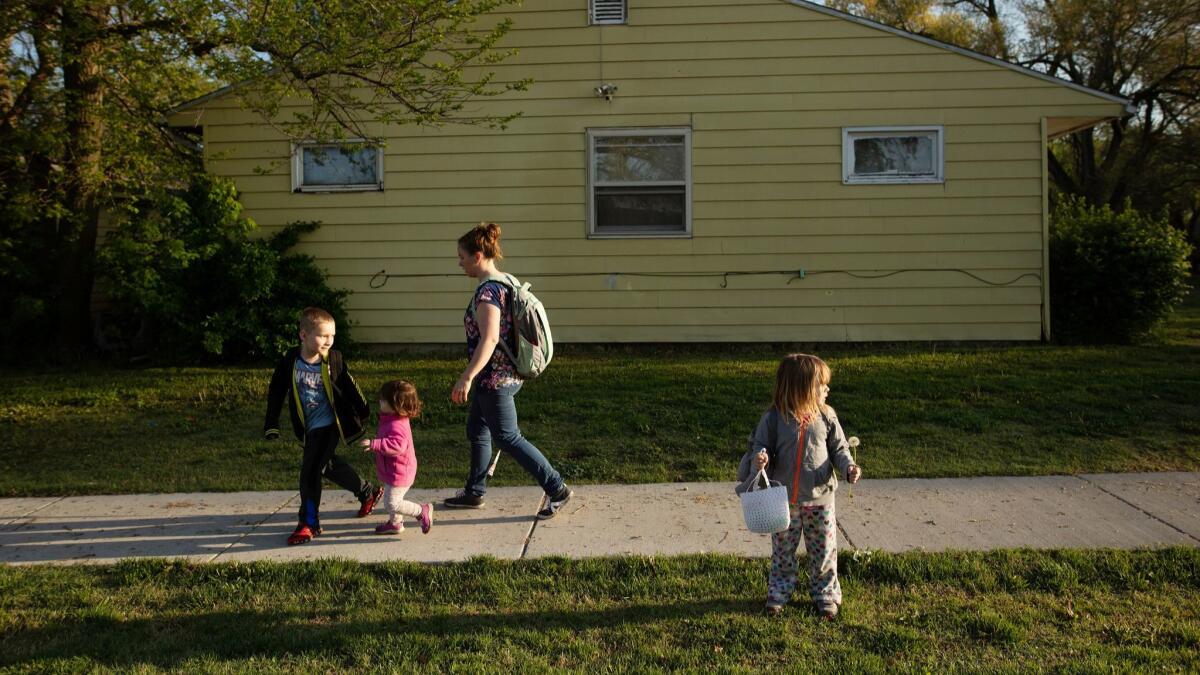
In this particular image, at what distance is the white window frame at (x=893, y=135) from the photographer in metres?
11.1

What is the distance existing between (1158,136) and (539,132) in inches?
888

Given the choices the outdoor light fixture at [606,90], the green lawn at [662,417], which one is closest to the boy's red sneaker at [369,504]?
the green lawn at [662,417]

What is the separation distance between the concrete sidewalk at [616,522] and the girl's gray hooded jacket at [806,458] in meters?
0.91

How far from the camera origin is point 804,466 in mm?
4148

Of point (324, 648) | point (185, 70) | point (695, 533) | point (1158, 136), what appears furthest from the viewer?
point (1158, 136)

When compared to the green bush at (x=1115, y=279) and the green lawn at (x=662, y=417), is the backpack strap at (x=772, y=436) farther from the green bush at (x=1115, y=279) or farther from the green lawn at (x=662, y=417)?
A: the green bush at (x=1115, y=279)

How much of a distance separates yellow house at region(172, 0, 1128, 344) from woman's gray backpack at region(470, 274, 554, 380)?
5919mm

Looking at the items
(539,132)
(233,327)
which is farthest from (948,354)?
(233,327)

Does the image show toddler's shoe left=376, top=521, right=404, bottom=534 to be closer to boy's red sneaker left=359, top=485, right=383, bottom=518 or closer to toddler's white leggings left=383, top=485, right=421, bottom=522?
toddler's white leggings left=383, top=485, right=421, bottom=522

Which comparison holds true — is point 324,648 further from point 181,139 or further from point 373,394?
point 181,139

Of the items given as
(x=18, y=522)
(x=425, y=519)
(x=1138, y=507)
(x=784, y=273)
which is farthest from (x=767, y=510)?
(x=784, y=273)

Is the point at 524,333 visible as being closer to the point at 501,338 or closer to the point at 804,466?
the point at 501,338

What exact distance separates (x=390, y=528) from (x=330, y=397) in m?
0.82

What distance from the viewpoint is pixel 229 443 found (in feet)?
25.4
